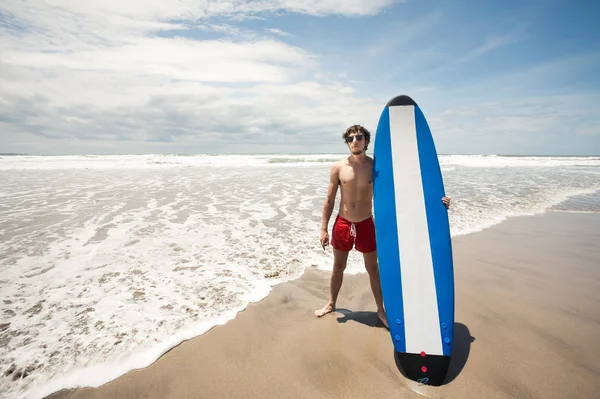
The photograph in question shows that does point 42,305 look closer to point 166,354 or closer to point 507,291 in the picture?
point 166,354

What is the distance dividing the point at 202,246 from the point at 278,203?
13.4 feet

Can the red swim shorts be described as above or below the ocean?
above

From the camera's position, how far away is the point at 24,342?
2.50 metres

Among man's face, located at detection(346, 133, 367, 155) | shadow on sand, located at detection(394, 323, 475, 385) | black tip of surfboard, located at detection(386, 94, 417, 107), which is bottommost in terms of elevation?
shadow on sand, located at detection(394, 323, 475, 385)

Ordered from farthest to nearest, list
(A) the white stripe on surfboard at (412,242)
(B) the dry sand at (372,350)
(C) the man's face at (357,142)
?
1. (C) the man's face at (357,142)
2. (A) the white stripe on surfboard at (412,242)
3. (B) the dry sand at (372,350)

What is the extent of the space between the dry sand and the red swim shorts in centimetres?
78

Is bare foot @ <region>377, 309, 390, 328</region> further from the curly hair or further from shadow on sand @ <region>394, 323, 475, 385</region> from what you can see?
the curly hair

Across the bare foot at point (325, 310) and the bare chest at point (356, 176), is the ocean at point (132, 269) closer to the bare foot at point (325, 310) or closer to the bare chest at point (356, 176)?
the bare foot at point (325, 310)

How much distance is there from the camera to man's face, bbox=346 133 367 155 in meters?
2.73

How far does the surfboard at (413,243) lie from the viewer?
7.40 ft

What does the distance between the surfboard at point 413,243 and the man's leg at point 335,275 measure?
0.43 m

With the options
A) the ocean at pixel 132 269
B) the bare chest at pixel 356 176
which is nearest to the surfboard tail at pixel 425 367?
the bare chest at pixel 356 176

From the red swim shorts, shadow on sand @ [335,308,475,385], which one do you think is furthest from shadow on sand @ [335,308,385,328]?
the red swim shorts

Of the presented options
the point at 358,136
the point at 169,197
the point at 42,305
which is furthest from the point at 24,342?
the point at 169,197
